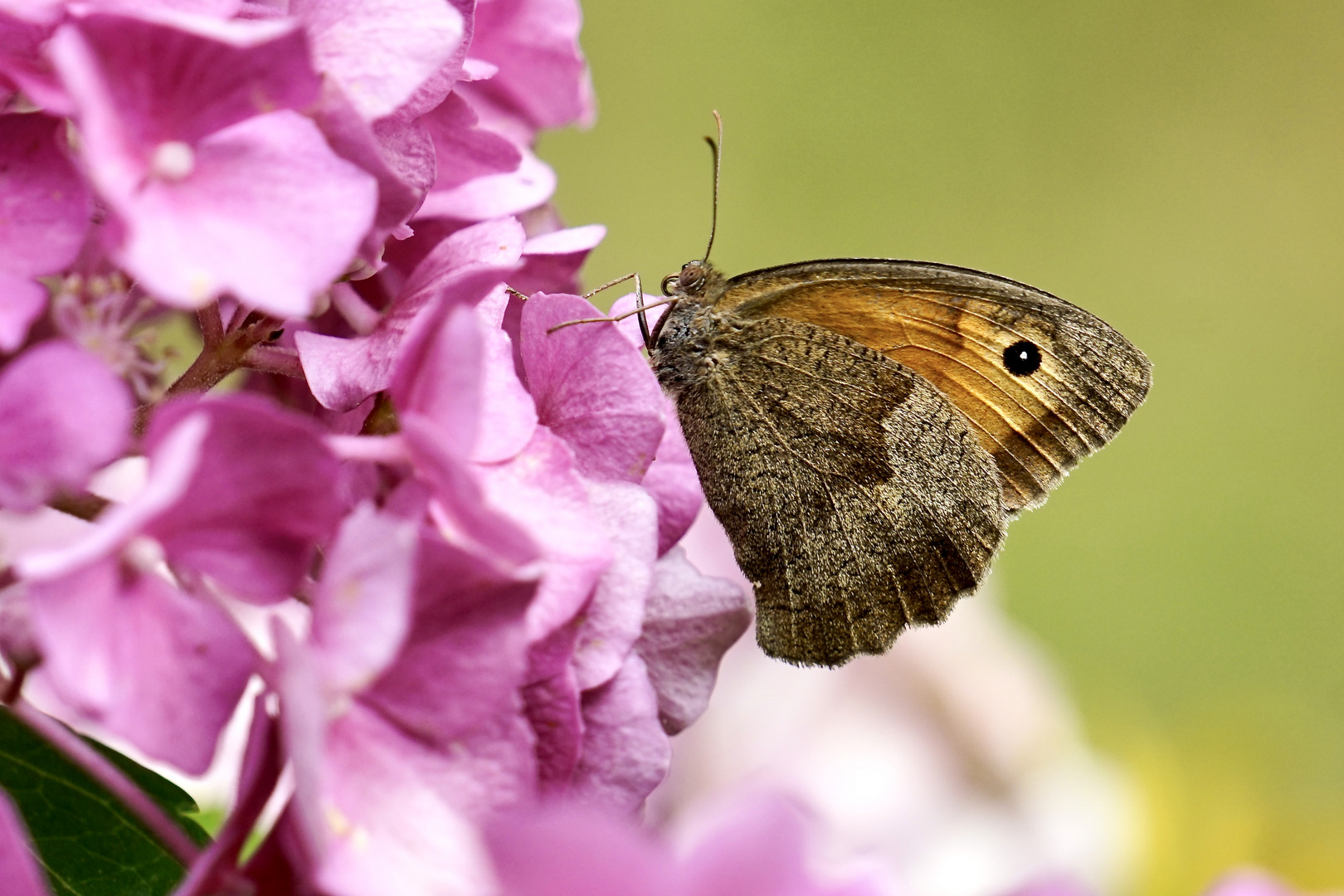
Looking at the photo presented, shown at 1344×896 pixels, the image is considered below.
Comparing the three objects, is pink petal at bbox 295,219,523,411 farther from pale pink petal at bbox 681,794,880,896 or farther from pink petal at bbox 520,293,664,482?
pale pink petal at bbox 681,794,880,896

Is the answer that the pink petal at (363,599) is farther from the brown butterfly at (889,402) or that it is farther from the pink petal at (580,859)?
the brown butterfly at (889,402)

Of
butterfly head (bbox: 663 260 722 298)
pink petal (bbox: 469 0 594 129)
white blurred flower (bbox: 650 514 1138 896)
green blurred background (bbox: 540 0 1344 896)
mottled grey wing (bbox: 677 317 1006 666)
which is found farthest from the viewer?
green blurred background (bbox: 540 0 1344 896)

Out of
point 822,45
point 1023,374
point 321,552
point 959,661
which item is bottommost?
point 321,552

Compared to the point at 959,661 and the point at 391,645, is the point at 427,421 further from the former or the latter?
the point at 959,661

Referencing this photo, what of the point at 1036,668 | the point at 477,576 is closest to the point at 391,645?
the point at 477,576

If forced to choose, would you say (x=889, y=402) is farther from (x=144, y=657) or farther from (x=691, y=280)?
(x=144, y=657)

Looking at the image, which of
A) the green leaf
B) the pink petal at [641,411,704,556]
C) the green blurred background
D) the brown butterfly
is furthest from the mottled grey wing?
the green blurred background

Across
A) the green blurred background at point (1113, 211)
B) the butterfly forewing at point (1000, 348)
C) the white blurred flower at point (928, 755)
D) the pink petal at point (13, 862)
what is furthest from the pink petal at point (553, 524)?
the green blurred background at point (1113, 211)
